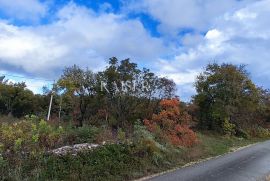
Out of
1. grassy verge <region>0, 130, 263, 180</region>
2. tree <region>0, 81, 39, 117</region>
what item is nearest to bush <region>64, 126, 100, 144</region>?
grassy verge <region>0, 130, 263, 180</region>

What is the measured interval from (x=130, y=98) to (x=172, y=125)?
7.21m

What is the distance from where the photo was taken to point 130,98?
106ft

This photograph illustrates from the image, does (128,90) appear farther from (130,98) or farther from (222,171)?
(222,171)

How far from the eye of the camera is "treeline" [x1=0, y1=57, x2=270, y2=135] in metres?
32.3

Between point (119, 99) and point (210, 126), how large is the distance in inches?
686

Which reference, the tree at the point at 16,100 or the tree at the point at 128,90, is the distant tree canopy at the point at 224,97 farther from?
the tree at the point at 16,100

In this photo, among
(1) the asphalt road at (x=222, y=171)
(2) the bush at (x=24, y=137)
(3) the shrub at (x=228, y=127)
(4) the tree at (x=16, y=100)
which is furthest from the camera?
(4) the tree at (x=16, y=100)

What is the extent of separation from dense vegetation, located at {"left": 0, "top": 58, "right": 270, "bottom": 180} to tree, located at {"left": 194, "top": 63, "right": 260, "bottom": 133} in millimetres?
103

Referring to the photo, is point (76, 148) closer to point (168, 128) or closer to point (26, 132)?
point (26, 132)

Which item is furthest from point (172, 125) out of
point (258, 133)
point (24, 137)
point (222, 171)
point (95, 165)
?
point (258, 133)

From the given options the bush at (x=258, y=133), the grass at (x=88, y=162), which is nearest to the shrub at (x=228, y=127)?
the bush at (x=258, y=133)

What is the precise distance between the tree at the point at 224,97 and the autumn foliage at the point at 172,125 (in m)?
17.4

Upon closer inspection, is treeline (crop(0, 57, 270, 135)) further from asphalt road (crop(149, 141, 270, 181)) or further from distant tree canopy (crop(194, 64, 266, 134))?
asphalt road (crop(149, 141, 270, 181))

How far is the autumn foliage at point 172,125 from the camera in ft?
77.6
